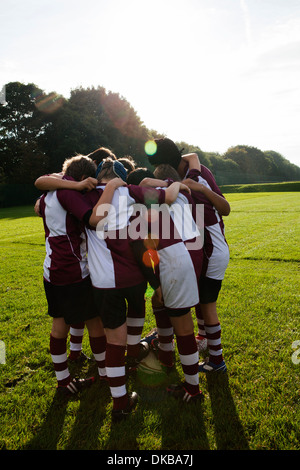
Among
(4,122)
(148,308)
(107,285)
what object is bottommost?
(148,308)

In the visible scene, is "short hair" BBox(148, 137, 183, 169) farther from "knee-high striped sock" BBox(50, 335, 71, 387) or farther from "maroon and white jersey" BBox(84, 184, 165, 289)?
"knee-high striped sock" BBox(50, 335, 71, 387)

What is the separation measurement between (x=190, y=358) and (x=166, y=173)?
1.59 meters

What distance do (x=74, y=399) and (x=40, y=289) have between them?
3.52 m

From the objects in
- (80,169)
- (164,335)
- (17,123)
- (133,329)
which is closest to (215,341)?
(164,335)

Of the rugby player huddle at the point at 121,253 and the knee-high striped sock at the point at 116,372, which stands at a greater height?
the rugby player huddle at the point at 121,253

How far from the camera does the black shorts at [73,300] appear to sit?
2590 millimetres

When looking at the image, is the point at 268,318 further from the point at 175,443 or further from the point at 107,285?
the point at 107,285

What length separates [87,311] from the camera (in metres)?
2.66

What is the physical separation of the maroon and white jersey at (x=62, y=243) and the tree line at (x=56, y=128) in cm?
3438

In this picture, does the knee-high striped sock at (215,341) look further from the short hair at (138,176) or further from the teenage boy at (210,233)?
the short hair at (138,176)

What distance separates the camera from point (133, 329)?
307 cm

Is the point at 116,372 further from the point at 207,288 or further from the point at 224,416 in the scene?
the point at 207,288

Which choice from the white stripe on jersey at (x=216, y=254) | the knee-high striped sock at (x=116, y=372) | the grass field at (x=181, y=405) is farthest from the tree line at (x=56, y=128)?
the knee-high striped sock at (x=116, y=372)

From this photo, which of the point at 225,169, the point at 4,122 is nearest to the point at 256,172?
the point at 225,169
